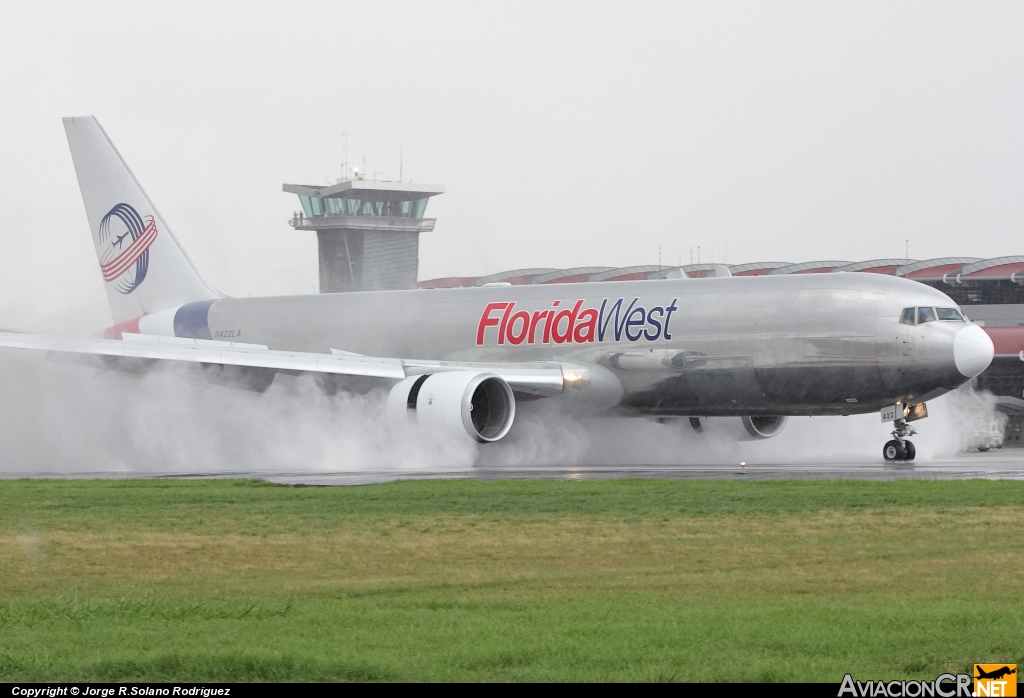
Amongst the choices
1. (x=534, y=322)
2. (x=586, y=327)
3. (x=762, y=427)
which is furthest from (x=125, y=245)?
(x=762, y=427)

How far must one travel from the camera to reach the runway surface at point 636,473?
23000 mm

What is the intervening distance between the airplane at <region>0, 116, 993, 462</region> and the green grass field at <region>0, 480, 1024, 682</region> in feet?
28.6

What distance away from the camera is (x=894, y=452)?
2886cm

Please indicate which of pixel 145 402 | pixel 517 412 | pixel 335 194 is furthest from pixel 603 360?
pixel 335 194

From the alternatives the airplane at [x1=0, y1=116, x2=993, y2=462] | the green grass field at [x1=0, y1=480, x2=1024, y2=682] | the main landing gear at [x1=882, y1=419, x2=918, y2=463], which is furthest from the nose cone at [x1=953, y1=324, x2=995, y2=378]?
the green grass field at [x1=0, y1=480, x2=1024, y2=682]

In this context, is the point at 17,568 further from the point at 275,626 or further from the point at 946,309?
the point at 946,309

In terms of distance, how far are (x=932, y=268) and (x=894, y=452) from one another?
41.0 m

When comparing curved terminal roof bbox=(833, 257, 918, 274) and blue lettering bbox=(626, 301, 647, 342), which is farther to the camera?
curved terminal roof bbox=(833, 257, 918, 274)

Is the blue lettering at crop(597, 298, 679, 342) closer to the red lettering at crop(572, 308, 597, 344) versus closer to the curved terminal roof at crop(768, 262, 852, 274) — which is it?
the red lettering at crop(572, 308, 597, 344)

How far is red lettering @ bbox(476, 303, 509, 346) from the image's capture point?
3425 centimetres

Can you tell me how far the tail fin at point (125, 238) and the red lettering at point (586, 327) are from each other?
1361 centimetres

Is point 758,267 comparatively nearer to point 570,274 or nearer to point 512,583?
point 570,274

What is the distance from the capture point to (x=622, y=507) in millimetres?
17125

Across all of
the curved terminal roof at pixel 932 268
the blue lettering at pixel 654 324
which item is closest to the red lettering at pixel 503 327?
the blue lettering at pixel 654 324
